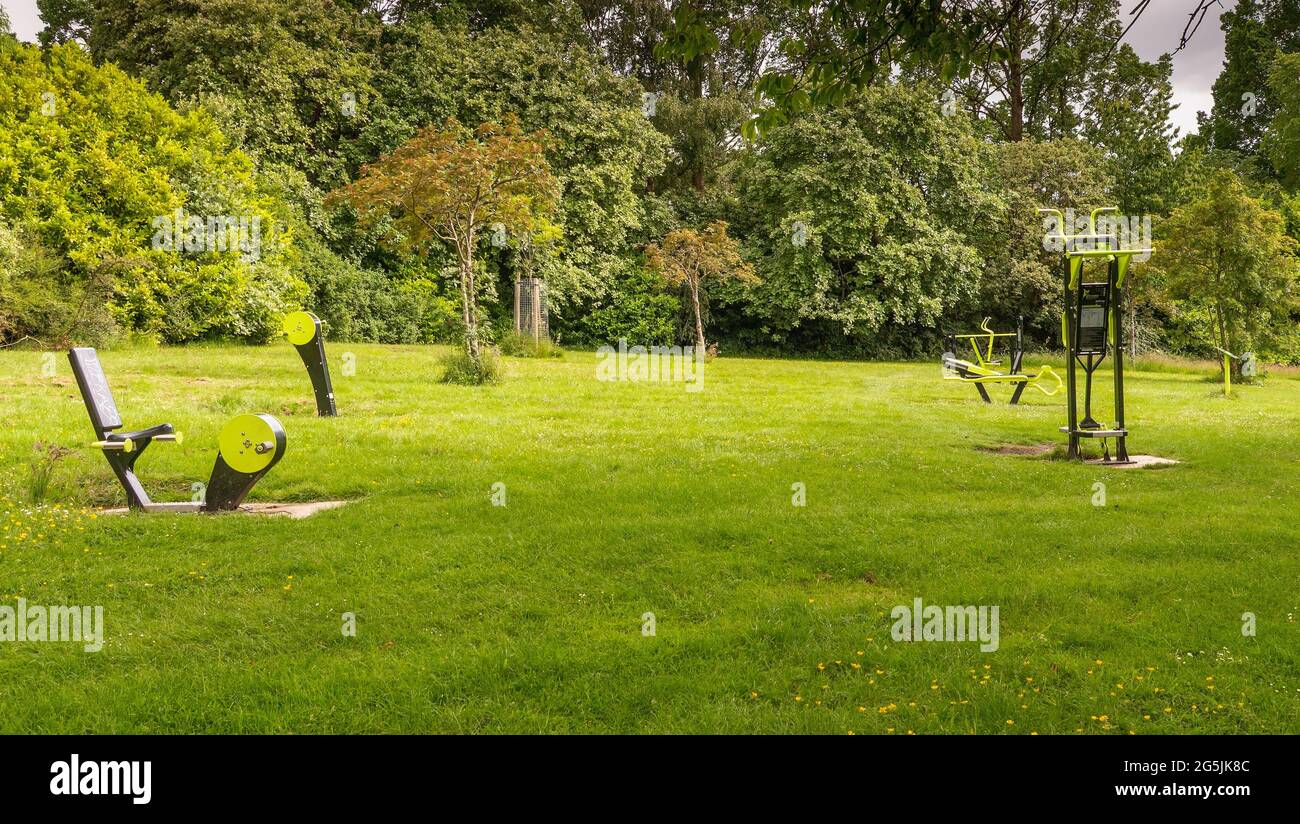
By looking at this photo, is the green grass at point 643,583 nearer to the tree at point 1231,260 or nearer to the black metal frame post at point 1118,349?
the black metal frame post at point 1118,349

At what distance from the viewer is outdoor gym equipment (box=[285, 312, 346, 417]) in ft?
37.7

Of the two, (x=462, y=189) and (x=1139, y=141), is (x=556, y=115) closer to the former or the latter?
(x=462, y=189)

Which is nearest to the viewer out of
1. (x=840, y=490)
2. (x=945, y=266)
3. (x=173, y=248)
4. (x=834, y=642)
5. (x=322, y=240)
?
(x=834, y=642)

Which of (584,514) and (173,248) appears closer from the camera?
(584,514)

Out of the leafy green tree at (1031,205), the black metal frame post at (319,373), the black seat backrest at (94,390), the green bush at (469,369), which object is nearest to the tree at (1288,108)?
the leafy green tree at (1031,205)

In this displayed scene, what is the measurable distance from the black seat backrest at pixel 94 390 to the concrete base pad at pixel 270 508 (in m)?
0.70

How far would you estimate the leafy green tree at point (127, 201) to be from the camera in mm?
19062

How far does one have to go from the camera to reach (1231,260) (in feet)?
73.3

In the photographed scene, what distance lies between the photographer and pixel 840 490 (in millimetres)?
8328

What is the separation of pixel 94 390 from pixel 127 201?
15371 mm

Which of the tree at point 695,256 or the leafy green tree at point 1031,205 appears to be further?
the leafy green tree at point 1031,205
